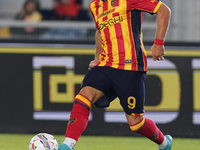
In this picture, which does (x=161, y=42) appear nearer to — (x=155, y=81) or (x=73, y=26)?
(x=155, y=81)

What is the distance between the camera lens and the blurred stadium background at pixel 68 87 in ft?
22.7

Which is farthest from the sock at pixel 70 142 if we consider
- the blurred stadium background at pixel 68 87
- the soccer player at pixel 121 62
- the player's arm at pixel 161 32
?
the blurred stadium background at pixel 68 87

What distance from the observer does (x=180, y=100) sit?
691 cm

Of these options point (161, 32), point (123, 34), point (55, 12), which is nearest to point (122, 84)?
point (123, 34)

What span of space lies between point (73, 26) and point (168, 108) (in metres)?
2.45

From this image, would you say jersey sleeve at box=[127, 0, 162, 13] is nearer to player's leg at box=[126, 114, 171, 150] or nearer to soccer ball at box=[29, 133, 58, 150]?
player's leg at box=[126, 114, 171, 150]

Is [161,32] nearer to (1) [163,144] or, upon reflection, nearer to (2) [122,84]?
(2) [122,84]

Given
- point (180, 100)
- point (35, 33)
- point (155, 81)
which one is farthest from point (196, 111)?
point (35, 33)

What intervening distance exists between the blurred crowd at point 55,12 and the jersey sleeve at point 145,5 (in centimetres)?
473

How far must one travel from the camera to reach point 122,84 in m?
4.53

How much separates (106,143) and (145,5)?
7.99 feet

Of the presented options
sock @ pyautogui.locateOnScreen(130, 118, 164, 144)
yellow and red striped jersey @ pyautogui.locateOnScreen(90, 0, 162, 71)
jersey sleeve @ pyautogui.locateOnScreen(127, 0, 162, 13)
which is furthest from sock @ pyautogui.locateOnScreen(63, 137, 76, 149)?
jersey sleeve @ pyautogui.locateOnScreen(127, 0, 162, 13)

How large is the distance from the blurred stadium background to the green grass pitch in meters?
0.21

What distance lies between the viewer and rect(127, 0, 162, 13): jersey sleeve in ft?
14.4
